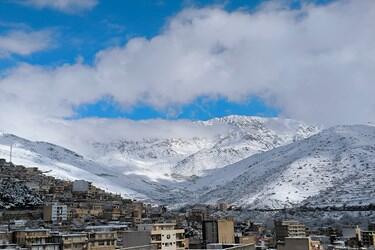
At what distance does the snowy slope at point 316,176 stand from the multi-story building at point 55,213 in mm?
61889

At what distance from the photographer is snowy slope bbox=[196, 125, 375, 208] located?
130 m

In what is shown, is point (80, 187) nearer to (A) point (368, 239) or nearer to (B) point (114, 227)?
(B) point (114, 227)

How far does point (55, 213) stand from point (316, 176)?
89.1m

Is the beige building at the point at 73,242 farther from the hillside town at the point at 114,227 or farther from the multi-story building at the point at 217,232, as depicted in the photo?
the multi-story building at the point at 217,232

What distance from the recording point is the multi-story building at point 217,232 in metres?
44.9

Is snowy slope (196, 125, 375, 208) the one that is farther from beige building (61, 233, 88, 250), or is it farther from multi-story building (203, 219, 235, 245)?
beige building (61, 233, 88, 250)

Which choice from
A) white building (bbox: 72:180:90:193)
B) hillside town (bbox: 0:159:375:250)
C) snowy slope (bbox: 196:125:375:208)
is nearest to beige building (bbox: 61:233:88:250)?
hillside town (bbox: 0:159:375:250)

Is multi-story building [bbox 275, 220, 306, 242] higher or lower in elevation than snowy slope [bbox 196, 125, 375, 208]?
lower

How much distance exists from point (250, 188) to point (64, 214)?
8799cm

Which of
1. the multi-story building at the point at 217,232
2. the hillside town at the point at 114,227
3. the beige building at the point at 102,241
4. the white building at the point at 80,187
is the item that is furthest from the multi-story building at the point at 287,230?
the white building at the point at 80,187

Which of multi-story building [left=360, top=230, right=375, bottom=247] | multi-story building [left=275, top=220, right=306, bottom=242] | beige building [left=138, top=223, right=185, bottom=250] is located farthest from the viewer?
multi-story building [left=275, top=220, right=306, bottom=242]

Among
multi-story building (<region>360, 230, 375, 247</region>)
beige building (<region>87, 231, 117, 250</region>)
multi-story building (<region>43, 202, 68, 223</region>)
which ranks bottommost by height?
multi-story building (<region>360, 230, 375, 247</region>)

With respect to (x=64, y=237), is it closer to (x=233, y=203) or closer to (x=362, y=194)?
(x=362, y=194)

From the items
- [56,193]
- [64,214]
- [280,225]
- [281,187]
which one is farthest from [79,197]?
[281,187]
